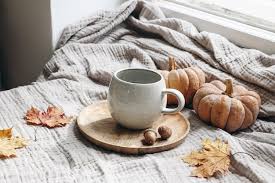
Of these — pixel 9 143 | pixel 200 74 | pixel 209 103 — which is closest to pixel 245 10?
pixel 200 74

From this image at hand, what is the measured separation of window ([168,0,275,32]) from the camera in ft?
4.11

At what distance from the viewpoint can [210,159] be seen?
0.86 m

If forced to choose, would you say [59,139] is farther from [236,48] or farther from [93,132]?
[236,48]

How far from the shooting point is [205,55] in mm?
1173

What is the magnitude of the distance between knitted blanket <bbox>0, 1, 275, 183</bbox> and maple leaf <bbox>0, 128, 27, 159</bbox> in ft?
0.05

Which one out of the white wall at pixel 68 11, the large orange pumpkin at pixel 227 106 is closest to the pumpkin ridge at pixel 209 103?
the large orange pumpkin at pixel 227 106

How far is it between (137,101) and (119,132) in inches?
3.2

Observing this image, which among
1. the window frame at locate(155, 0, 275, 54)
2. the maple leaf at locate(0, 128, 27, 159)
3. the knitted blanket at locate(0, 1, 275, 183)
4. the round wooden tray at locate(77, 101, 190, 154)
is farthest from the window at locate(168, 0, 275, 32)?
the maple leaf at locate(0, 128, 27, 159)

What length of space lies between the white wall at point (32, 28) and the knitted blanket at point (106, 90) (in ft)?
0.18

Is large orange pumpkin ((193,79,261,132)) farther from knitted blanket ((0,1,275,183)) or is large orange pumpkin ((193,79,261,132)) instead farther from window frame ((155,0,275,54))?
window frame ((155,0,275,54))

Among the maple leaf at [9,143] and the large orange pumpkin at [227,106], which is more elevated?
the large orange pumpkin at [227,106]

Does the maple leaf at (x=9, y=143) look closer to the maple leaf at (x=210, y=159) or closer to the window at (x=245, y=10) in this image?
the maple leaf at (x=210, y=159)

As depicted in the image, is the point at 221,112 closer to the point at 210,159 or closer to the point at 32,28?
the point at 210,159

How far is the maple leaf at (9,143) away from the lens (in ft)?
2.75
